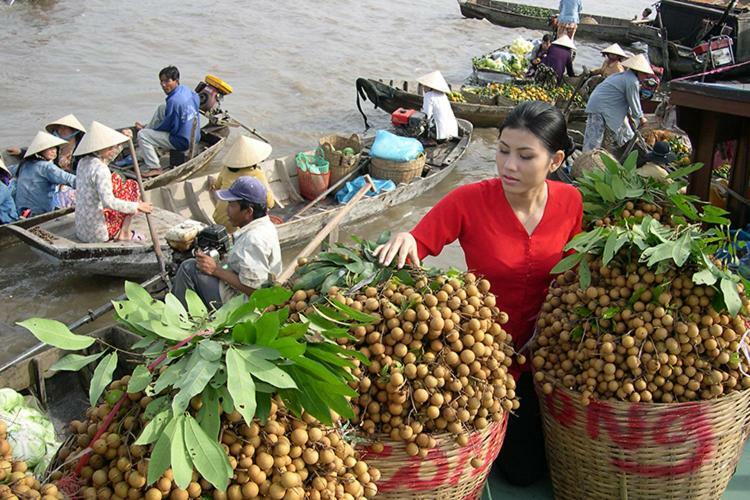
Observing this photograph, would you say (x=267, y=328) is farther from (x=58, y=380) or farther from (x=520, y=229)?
(x=58, y=380)

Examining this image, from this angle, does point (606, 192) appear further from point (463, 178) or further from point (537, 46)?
point (537, 46)

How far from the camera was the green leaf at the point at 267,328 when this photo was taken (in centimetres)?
173

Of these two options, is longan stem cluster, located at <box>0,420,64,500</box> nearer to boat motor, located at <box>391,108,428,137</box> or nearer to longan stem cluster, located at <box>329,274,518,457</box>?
longan stem cluster, located at <box>329,274,518,457</box>

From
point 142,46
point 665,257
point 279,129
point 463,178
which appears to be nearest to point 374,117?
point 279,129

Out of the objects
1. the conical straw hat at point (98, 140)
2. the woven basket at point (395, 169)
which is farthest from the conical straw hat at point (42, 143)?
the woven basket at point (395, 169)

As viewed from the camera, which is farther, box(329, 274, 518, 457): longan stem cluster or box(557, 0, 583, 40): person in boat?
box(557, 0, 583, 40): person in boat

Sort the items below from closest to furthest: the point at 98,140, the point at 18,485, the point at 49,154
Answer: the point at 18,485
the point at 98,140
the point at 49,154

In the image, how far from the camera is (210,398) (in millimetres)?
1682

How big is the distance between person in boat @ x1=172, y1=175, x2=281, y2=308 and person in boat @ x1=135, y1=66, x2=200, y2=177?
152 inches

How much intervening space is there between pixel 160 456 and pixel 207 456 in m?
0.10

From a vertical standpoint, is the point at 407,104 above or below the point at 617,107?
below

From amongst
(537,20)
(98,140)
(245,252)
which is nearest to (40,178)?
(98,140)

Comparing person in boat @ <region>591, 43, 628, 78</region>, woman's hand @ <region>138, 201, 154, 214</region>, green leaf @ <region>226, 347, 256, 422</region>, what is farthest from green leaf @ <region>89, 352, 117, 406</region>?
person in boat @ <region>591, 43, 628, 78</region>

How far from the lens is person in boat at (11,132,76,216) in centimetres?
650
